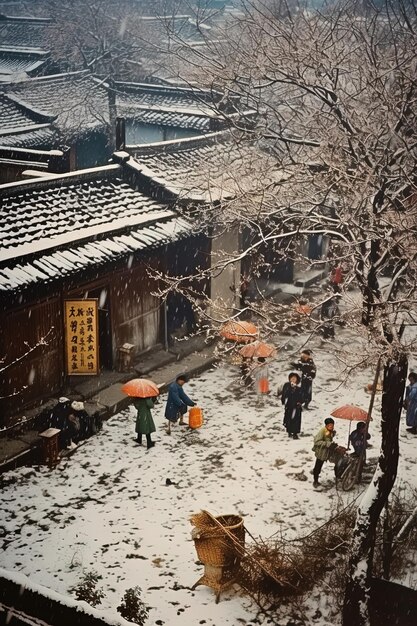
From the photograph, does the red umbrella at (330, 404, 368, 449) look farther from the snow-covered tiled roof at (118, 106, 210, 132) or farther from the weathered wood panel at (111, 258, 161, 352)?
the snow-covered tiled roof at (118, 106, 210, 132)

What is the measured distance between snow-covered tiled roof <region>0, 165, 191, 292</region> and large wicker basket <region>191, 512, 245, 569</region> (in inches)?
262

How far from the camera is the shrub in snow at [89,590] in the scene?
10.5 metres

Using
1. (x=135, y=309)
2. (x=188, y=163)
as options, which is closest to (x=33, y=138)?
(x=188, y=163)

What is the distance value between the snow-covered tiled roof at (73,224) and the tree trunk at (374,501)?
835cm

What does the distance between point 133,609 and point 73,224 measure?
10.2 m

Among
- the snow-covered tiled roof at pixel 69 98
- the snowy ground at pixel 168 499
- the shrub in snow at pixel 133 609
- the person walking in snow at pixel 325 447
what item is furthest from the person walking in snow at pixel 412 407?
the snow-covered tiled roof at pixel 69 98

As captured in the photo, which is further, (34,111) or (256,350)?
(34,111)

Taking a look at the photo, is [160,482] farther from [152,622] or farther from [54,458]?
[152,622]

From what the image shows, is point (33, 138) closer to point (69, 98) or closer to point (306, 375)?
point (69, 98)

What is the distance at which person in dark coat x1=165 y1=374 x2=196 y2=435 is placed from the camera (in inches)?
621

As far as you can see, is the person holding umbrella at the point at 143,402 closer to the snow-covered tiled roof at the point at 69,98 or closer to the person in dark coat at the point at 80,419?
the person in dark coat at the point at 80,419

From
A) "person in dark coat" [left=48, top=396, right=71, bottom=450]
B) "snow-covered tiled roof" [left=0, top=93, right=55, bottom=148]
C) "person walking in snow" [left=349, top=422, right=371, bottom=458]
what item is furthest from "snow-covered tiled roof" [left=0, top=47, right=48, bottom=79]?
"person walking in snow" [left=349, top=422, right=371, bottom=458]

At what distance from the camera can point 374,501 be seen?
973cm

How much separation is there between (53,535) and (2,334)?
15.8 ft
